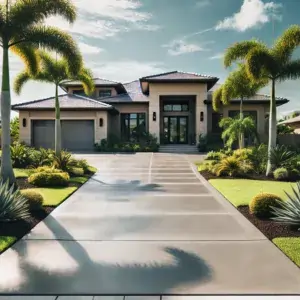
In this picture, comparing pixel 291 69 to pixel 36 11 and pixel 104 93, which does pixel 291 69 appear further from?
pixel 104 93

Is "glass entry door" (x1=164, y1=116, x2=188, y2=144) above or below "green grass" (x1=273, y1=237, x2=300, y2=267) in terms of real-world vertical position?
above

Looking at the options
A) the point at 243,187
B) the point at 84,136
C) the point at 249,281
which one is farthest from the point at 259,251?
the point at 84,136

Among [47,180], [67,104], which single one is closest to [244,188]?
[47,180]

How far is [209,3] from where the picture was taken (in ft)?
50.4

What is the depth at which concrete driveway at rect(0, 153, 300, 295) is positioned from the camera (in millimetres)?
4527

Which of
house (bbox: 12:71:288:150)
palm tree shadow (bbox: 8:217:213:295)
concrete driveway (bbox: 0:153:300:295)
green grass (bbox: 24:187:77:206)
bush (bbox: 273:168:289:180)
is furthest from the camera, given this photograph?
house (bbox: 12:71:288:150)

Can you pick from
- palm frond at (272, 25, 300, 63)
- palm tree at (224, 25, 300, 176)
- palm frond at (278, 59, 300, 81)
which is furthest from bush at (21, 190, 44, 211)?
palm frond at (278, 59, 300, 81)

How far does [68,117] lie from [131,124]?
6.31 metres

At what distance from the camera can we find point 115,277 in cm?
475

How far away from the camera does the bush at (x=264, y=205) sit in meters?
8.24

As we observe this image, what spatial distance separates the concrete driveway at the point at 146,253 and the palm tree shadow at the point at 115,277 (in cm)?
1

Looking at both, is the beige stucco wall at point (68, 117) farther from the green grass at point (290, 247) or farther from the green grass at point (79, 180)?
the green grass at point (290, 247)

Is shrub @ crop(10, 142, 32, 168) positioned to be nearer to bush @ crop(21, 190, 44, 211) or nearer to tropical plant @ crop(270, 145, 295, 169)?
bush @ crop(21, 190, 44, 211)

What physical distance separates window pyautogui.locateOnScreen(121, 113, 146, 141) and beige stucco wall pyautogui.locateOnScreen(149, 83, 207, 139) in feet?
4.89
